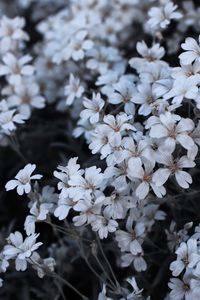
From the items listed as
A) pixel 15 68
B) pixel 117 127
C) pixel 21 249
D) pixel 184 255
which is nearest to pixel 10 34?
pixel 15 68

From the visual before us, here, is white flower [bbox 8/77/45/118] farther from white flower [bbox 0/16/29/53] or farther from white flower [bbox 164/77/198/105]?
white flower [bbox 164/77/198/105]

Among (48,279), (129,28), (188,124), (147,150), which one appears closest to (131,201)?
(147,150)

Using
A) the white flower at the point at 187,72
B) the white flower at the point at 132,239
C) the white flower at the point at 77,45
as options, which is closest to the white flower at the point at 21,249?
the white flower at the point at 132,239

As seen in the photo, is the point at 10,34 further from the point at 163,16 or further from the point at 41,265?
the point at 41,265

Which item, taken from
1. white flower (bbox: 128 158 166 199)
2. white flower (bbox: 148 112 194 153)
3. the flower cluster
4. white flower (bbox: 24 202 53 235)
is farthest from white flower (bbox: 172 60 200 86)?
white flower (bbox: 24 202 53 235)

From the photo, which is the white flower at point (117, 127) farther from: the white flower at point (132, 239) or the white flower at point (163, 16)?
the white flower at point (163, 16)
